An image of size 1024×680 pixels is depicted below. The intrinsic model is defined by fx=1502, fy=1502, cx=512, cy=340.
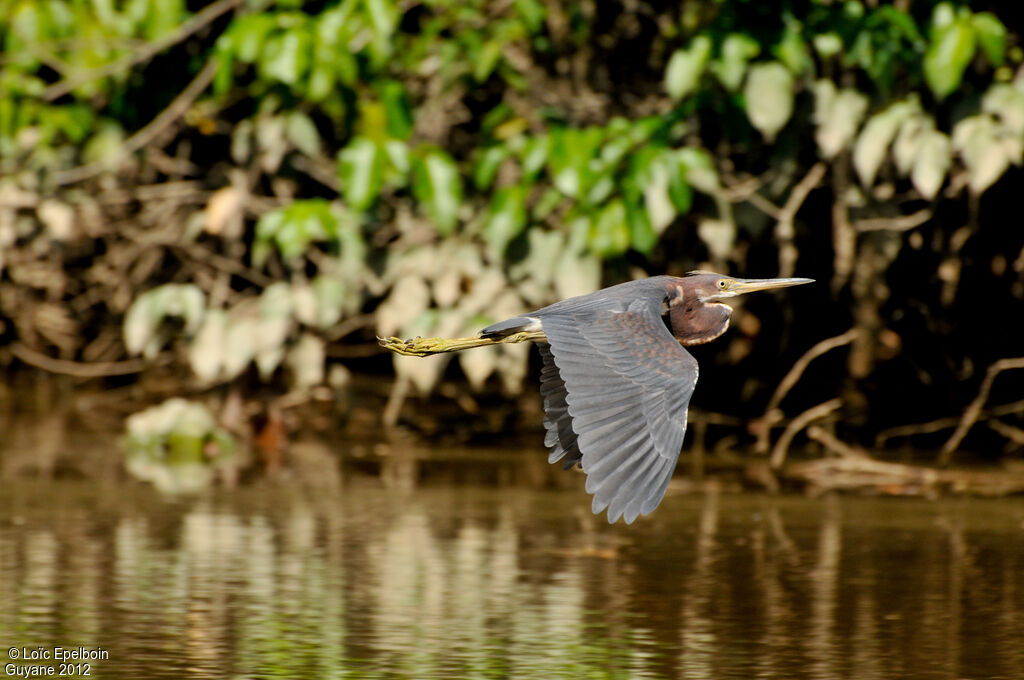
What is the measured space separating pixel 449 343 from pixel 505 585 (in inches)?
32.4

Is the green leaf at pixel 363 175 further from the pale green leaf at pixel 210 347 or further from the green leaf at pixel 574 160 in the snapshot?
the pale green leaf at pixel 210 347

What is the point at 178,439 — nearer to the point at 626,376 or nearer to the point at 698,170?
the point at 698,170

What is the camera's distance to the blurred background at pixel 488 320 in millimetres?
4258

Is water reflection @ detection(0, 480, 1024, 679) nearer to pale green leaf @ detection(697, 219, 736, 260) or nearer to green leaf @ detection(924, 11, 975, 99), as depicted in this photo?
pale green leaf @ detection(697, 219, 736, 260)

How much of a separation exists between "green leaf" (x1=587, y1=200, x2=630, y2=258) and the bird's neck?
1836mm

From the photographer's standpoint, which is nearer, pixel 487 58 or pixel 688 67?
pixel 688 67

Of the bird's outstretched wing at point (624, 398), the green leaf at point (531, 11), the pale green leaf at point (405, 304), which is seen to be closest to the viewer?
the bird's outstretched wing at point (624, 398)

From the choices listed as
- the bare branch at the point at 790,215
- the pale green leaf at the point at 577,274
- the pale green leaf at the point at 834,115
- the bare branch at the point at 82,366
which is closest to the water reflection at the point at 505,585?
the pale green leaf at the point at 577,274

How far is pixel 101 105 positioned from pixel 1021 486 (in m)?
4.69

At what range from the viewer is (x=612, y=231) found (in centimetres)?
600

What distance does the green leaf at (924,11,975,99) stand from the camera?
18.4 feet

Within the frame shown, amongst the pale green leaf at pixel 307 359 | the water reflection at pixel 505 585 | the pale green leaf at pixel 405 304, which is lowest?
the water reflection at pixel 505 585

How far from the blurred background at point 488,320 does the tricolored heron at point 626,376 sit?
0.77 metres

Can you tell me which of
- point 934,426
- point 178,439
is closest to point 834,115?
point 934,426
